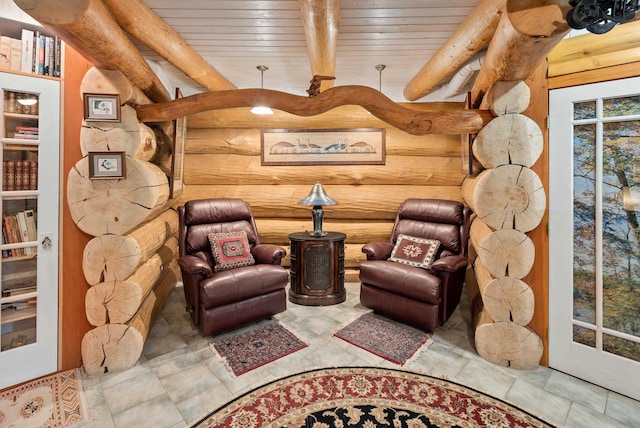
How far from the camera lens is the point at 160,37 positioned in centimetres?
229

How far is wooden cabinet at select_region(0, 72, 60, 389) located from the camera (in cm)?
194

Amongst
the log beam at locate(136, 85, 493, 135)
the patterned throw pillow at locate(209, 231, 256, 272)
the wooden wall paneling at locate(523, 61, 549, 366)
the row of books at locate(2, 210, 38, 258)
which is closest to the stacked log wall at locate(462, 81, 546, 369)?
the wooden wall paneling at locate(523, 61, 549, 366)

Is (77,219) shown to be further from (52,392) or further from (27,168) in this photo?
(52,392)

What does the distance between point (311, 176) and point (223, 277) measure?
1.93 m

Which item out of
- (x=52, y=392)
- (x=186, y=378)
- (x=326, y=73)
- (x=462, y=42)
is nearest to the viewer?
(x=52, y=392)

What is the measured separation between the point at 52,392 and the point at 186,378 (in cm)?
80

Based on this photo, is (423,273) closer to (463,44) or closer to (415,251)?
(415,251)

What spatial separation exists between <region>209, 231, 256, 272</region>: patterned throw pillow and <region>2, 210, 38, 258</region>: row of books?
1.32 meters

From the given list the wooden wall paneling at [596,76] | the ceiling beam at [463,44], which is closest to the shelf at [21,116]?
the ceiling beam at [463,44]

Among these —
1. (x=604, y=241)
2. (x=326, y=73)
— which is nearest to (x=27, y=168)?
(x=326, y=73)

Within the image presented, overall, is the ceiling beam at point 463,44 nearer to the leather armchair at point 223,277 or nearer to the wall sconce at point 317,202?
the wall sconce at point 317,202

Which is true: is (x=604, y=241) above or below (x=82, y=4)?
below

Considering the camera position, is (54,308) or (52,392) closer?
(52,392)

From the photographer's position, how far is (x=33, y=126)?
200cm
